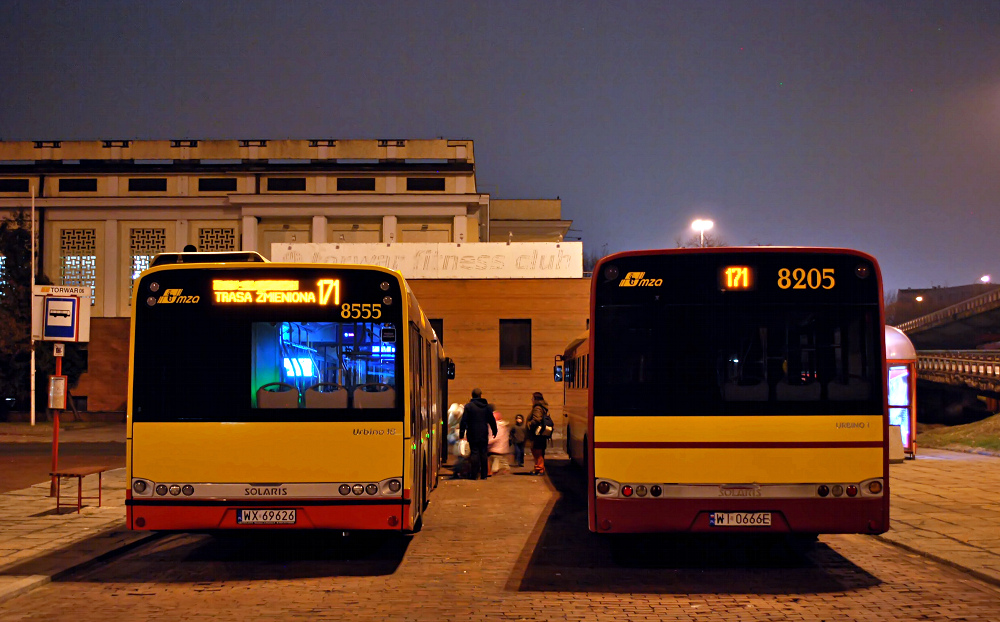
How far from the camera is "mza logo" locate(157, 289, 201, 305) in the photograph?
842 centimetres

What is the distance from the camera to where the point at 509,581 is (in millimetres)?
8383

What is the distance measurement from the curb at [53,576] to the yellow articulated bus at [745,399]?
5.09 m

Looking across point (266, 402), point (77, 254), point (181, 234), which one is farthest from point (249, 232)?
point (266, 402)

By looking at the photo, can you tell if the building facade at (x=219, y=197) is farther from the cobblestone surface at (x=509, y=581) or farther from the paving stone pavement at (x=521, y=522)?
the cobblestone surface at (x=509, y=581)

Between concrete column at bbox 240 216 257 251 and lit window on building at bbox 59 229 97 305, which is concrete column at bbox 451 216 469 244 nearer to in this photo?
concrete column at bbox 240 216 257 251

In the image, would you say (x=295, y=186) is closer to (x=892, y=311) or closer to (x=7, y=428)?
(x=7, y=428)

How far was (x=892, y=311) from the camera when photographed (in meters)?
121

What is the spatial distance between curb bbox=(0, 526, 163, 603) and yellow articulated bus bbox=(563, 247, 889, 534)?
509cm

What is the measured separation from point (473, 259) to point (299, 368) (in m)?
31.1

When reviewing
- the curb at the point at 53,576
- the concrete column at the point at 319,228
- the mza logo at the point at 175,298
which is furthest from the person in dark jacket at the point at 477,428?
the concrete column at the point at 319,228

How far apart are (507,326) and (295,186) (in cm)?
2625

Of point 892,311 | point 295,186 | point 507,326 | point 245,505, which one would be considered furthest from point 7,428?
point 892,311

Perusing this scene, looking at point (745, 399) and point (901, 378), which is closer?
point (745, 399)

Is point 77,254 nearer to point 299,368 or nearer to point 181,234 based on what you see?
point 181,234
